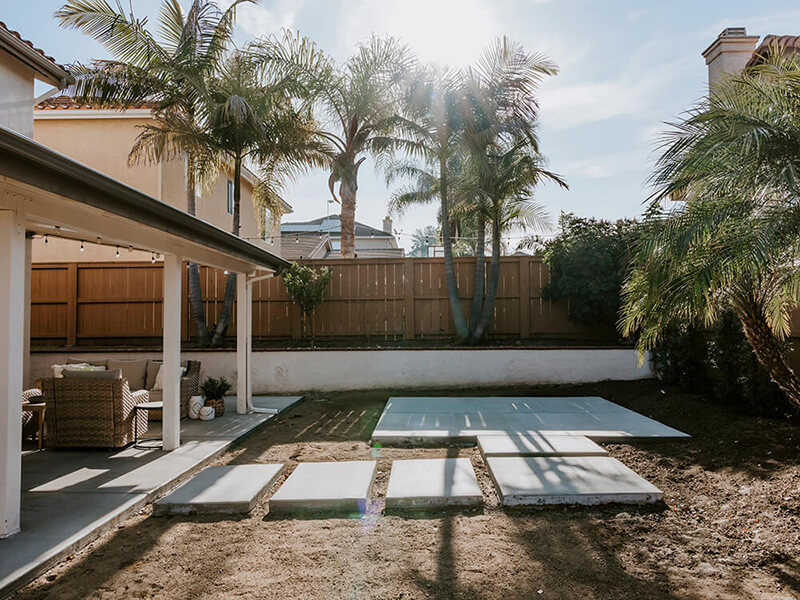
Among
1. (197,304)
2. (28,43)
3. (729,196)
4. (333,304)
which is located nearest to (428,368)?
(333,304)

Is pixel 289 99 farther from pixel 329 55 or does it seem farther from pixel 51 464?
pixel 51 464

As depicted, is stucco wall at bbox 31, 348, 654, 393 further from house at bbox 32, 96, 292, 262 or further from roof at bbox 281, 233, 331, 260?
roof at bbox 281, 233, 331, 260

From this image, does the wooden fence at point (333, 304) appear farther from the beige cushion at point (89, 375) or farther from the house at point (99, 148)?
the beige cushion at point (89, 375)

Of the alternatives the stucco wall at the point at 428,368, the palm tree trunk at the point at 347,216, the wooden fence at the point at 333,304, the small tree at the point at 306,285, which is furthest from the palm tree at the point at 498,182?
the small tree at the point at 306,285

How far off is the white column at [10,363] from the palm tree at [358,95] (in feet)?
26.5

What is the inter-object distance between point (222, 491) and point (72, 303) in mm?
8840

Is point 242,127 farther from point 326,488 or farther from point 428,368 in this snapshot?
point 326,488

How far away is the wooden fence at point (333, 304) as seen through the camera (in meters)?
11.2

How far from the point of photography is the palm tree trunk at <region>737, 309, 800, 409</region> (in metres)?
5.47

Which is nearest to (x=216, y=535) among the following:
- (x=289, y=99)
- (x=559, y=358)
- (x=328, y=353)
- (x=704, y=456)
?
(x=704, y=456)

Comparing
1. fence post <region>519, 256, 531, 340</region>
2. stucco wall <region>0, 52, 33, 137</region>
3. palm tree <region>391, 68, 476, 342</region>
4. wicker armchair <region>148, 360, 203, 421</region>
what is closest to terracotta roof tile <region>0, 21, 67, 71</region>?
stucco wall <region>0, 52, 33, 137</region>

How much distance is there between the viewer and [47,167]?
3.21 m

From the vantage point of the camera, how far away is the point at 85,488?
4562mm

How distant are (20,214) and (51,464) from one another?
9.96 ft
